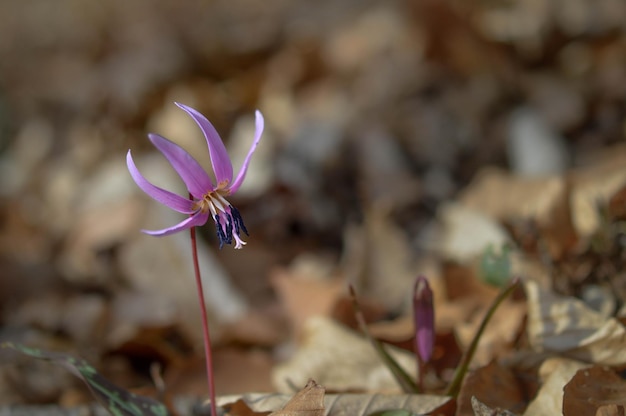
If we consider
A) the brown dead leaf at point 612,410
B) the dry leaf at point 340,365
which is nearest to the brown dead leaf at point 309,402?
the dry leaf at point 340,365

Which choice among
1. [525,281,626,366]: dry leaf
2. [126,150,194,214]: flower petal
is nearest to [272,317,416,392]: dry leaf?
[525,281,626,366]: dry leaf

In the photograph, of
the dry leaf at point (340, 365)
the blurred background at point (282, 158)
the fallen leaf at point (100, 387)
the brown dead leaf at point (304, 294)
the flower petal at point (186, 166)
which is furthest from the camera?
the blurred background at point (282, 158)

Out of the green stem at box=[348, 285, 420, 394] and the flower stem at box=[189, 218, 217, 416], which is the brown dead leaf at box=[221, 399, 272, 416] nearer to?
the flower stem at box=[189, 218, 217, 416]

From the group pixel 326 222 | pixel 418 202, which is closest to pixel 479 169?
pixel 418 202

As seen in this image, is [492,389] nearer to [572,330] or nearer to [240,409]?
[572,330]

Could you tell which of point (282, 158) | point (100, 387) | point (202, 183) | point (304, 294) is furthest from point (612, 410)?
point (282, 158)

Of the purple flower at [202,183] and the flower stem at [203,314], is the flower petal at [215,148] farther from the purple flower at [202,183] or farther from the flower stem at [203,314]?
the flower stem at [203,314]
